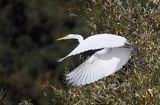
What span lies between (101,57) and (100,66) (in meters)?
0.05

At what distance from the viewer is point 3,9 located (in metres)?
15.7

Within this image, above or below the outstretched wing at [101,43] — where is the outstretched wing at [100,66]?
below

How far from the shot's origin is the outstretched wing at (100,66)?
3784 millimetres

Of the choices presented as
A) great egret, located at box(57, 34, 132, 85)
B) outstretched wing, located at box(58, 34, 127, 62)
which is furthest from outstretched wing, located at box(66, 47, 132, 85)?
outstretched wing, located at box(58, 34, 127, 62)

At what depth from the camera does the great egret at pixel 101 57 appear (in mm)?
3701

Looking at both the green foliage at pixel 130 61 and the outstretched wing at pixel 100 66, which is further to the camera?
the outstretched wing at pixel 100 66

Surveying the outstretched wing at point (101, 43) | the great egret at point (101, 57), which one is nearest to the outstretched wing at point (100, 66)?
the great egret at point (101, 57)

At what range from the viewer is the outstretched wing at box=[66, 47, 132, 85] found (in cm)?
378

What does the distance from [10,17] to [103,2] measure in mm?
11884

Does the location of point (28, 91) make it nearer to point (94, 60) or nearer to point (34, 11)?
point (34, 11)

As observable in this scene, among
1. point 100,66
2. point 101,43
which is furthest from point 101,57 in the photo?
point 101,43

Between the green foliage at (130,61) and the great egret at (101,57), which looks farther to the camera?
the great egret at (101,57)

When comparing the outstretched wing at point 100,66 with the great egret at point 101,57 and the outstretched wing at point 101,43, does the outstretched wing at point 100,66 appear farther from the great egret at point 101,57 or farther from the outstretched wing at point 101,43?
the outstretched wing at point 101,43

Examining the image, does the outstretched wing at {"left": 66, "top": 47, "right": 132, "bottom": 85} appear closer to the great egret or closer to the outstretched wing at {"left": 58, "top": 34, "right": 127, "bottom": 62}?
the great egret
